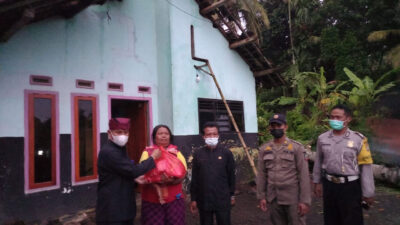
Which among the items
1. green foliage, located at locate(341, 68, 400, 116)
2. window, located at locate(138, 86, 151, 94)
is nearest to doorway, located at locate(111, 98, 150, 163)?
window, located at locate(138, 86, 151, 94)

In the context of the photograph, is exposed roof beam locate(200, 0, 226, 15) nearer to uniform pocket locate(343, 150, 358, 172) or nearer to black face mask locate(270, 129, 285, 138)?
black face mask locate(270, 129, 285, 138)

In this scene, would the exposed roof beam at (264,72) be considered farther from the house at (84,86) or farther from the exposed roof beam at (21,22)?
the exposed roof beam at (21,22)

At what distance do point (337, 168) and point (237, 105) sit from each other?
5.33 m

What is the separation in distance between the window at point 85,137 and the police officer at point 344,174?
4.38 meters

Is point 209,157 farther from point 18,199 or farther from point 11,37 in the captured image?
point 11,37

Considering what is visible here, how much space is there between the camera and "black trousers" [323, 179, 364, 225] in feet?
11.3

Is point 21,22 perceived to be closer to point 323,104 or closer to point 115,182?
point 115,182

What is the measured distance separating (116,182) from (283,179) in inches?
74.4

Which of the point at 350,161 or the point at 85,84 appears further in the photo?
the point at 85,84

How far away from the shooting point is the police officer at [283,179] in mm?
3385

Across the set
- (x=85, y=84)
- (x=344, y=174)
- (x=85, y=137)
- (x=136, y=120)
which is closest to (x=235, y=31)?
(x=136, y=120)

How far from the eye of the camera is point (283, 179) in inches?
135

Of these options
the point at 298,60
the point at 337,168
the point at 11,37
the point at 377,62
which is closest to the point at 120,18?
the point at 11,37

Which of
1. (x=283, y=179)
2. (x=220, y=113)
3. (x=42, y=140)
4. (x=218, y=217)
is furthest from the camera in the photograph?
(x=220, y=113)
